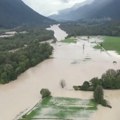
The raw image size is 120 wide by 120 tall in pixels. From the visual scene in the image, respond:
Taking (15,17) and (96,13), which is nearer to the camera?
(15,17)

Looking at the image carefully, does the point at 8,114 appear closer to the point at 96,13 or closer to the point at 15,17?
the point at 15,17

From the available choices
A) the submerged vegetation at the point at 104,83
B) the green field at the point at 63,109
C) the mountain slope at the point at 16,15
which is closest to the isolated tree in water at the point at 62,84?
the submerged vegetation at the point at 104,83

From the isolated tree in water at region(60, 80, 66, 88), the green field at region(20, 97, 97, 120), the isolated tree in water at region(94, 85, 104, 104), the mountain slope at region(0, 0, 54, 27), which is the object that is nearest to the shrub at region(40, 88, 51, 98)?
the green field at region(20, 97, 97, 120)

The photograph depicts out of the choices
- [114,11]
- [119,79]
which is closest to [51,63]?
[119,79]

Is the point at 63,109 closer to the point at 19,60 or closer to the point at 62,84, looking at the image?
the point at 62,84

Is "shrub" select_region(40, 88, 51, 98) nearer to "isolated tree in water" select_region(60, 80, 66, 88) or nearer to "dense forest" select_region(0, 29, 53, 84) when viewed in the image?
"isolated tree in water" select_region(60, 80, 66, 88)
